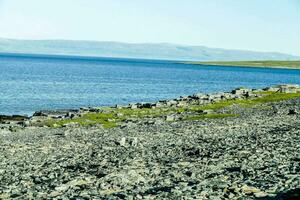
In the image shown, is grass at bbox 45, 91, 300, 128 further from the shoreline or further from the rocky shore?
the rocky shore

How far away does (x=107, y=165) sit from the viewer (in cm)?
3159

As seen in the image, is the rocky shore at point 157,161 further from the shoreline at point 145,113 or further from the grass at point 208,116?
the shoreline at point 145,113

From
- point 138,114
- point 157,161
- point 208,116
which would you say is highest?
point 157,161

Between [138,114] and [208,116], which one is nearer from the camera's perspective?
[208,116]

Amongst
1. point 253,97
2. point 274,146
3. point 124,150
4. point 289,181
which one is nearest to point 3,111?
point 253,97

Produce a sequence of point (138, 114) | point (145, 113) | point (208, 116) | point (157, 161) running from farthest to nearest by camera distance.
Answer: point (145, 113) < point (138, 114) < point (208, 116) < point (157, 161)

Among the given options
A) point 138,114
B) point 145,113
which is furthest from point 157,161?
point 145,113

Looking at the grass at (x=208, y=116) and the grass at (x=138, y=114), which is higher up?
the grass at (x=208, y=116)

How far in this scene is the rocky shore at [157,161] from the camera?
2298 centimetres

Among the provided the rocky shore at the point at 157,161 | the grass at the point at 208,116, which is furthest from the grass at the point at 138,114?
the rocky shore at the point at 157,161

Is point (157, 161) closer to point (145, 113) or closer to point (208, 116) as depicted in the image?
point (208, 116)

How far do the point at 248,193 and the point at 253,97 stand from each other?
76.8 metres

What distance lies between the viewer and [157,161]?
3192 cm

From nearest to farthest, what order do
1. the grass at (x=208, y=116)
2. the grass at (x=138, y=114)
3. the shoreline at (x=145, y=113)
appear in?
the grass at (x=208, y=116), the grass at (x=138, y=114), the shoreline at (x=145, y=113)
